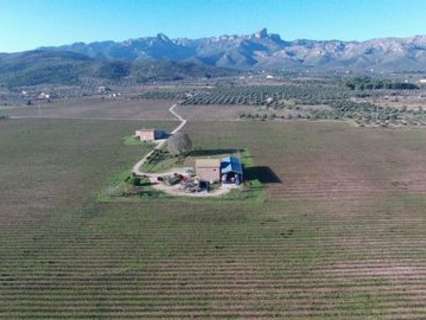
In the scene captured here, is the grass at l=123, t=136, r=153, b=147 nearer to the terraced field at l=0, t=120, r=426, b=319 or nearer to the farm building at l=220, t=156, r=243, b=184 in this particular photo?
the terraced field at l=0, t=120, r=426, b=319

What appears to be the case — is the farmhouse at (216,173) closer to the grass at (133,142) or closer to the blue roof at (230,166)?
the blue roof at (230,166)

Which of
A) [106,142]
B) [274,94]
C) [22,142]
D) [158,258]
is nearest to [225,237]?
[158,258]

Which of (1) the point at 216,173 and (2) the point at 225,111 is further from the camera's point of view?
(2) the point at 225,111

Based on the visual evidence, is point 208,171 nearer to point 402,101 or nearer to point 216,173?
point 216,173

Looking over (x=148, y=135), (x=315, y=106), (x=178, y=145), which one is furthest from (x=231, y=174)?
(x=315, y=106)

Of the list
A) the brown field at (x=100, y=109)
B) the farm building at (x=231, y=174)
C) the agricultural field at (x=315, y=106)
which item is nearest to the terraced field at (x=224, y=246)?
the farm building at (x=231, y=174)

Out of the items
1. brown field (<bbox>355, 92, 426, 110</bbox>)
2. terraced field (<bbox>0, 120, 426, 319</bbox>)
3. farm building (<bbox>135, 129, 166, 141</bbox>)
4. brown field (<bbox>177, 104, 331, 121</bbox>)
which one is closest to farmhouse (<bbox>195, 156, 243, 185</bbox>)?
terraced field (<bbox>0, 120, 426, 319</bbox>)

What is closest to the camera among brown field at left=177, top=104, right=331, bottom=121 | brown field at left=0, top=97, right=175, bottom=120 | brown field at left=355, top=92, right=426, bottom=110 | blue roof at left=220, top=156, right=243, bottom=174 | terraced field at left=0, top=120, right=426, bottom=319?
terraced field at left=0, top=120, right=426, bottom=319
